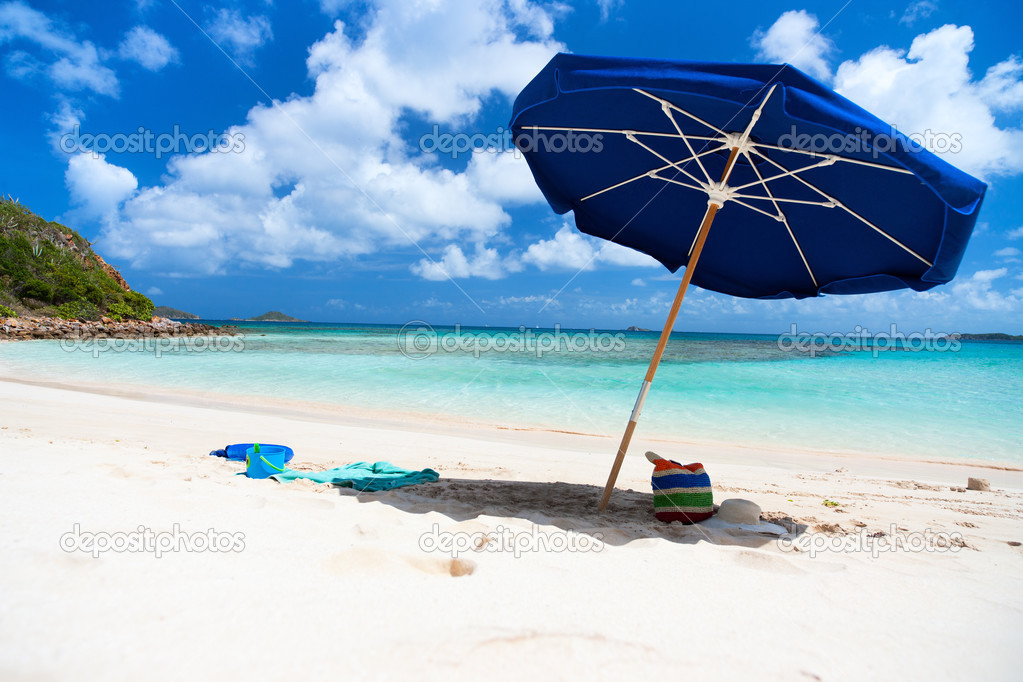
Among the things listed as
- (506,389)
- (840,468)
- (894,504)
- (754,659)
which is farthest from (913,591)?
(506,389)

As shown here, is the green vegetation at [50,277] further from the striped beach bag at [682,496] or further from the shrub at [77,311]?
the striped beach bag at [682,496]

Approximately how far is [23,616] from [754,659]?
7.14 feet

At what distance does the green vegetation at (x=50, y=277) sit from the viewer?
31.5 metres

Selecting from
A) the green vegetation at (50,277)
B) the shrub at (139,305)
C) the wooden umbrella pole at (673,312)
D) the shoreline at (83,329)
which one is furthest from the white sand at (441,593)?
the shrub at (139,305)

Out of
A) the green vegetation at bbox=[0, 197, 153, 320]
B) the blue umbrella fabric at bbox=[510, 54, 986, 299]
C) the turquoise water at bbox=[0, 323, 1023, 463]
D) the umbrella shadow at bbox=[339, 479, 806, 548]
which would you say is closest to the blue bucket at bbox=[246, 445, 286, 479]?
the umbrella shadow at bbox=[339, 479, 806, 548]

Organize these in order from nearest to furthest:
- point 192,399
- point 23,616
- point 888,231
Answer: point 23,616 < point 888,231 < point 192,399

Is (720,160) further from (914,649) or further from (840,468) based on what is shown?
(840,468)

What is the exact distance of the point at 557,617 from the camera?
1.71 metres

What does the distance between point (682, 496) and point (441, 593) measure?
222 cm

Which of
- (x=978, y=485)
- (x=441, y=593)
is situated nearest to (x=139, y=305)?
(x=441, y=593)

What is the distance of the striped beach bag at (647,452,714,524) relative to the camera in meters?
3.47

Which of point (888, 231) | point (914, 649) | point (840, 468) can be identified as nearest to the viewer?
point (914, 649)

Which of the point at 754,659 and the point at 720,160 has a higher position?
the point at 720,160

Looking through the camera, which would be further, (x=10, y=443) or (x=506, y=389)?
(x=506, y=389)
